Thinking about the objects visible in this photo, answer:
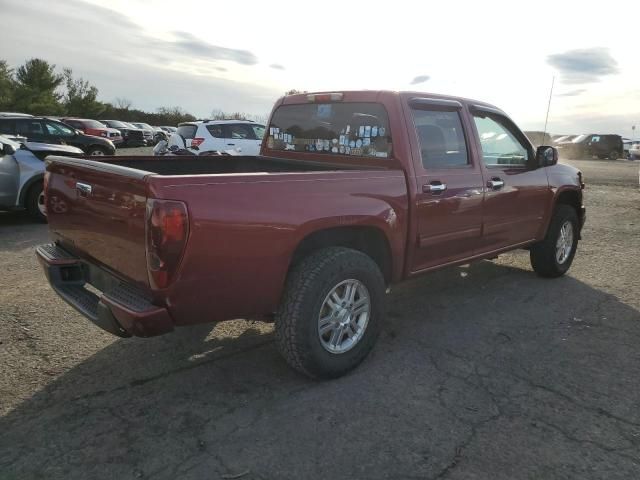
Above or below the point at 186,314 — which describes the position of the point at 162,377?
below

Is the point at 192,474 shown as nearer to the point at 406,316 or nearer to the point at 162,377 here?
the point at 162,377

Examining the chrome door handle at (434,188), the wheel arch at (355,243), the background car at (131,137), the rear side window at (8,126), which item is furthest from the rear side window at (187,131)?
the background car at (131,137)

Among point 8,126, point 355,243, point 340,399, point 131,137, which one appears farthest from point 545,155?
point 131,137

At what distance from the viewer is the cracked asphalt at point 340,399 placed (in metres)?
2.63

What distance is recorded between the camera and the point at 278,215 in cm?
299

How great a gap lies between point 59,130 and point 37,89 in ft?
101

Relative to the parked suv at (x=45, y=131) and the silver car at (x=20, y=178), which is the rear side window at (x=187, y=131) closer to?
the parked suv at (x=45, y=131)

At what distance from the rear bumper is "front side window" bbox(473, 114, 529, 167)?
3107mm

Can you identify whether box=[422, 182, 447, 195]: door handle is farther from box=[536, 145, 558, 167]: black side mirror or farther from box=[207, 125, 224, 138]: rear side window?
box=[207, 125, 224, 138]: rear side window

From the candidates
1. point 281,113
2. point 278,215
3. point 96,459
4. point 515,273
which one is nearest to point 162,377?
point 96,459

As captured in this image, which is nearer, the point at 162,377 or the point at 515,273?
the point at 162,377

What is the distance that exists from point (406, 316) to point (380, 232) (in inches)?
51.0

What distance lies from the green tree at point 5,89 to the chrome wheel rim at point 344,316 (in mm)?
44090

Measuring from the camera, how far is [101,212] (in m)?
3.06
